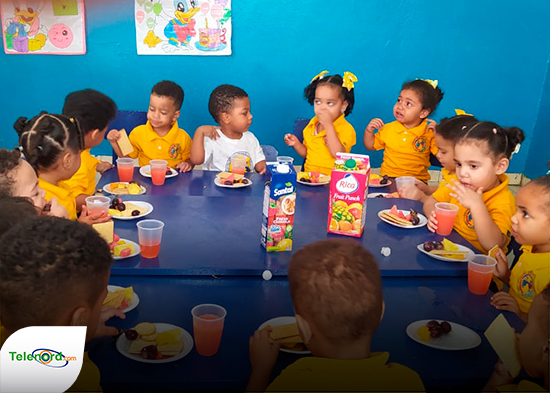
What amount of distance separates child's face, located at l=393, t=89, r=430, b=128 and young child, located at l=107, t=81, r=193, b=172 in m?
1.39

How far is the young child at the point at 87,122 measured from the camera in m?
2.69

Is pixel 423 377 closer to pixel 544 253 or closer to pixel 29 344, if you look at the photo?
pixel 544 253

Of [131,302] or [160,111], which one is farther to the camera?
[160,111]

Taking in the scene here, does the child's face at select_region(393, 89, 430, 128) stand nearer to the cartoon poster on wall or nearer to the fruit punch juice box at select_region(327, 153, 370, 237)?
the fruit punch juice box at select_region(327, 153, 370, 237)

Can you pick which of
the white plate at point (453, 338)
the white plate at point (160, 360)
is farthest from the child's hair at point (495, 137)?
the white plate at point (160, 360)

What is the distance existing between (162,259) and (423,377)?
91cm

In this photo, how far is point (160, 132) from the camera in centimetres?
339

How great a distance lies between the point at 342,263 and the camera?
1.21 metres

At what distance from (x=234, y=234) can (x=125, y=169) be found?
3.03 ft

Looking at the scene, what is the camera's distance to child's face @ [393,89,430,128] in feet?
11.4

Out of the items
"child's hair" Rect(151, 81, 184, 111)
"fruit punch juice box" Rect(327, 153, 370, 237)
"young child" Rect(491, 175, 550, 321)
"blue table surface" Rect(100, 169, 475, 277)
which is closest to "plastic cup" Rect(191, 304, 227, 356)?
"blue table surface" Rect(100, 169, 475, 277)

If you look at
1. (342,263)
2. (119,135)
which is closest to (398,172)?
(119,135)

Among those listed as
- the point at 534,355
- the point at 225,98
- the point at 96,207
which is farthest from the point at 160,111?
the point at 534,355

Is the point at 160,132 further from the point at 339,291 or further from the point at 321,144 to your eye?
the point at 339,291
